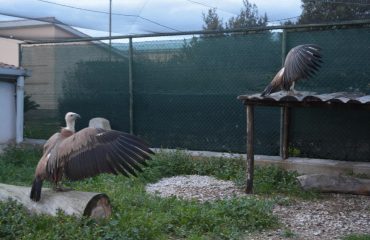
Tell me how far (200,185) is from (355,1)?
204 inches

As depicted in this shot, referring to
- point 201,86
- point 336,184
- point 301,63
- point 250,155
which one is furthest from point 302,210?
point 201,86

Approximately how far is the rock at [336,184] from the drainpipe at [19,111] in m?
6.19

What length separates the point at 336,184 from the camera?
727 centimetres

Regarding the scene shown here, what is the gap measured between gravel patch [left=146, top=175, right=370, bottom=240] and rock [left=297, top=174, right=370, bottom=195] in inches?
3.4

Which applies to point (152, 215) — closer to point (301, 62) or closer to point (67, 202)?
point (67, 202)

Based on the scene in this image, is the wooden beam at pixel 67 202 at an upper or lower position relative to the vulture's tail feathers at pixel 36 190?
lower

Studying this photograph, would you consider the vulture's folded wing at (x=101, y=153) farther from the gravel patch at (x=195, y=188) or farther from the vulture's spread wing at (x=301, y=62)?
the vulture's spread wing at (x=301, y=62)

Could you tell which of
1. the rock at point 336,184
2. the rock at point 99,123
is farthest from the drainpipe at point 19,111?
the rock at point 336,184

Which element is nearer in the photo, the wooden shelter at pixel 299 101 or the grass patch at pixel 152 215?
the grass patch at pixel 152 215

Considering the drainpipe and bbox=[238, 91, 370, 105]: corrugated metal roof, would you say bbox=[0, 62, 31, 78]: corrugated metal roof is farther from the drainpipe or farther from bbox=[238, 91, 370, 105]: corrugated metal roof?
bbox=[238, 91, 370, 105]: corrugated metal roof

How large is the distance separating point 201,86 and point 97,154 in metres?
4.90

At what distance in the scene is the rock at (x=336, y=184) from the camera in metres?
7.20

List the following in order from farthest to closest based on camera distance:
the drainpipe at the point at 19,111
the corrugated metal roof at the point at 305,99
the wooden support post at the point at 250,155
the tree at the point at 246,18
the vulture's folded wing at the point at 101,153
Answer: the tree at the point at 246,18
the drainpipe at the point at 19,111
the wooden support post at the point at 250,155
the corrugated metal roof at the point at 305,99
the vulture's folded wing at the point at 101,153

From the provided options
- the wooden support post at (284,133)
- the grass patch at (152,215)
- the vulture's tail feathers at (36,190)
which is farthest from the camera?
the wooden support post at (284,133)
